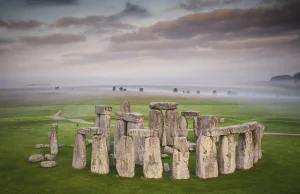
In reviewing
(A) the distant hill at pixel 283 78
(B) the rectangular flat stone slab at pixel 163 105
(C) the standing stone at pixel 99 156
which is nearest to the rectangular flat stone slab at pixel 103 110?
(B) the rectangular flat stone slab at pixel 163 105

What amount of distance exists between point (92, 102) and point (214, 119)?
40306mm

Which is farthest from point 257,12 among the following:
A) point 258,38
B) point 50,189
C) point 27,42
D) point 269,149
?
point 50,189

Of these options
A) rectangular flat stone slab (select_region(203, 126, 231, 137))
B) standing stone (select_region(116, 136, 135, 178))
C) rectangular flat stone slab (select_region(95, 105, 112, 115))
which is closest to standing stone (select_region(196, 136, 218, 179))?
rectangular flat stone slab (select_region(203, 126, 231, 137))

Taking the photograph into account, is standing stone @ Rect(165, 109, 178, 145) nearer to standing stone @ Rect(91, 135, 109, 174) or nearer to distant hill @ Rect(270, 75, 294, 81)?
standing stone @ Rect(91, 135, 109, 174)

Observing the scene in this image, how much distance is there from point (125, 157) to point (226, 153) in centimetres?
439

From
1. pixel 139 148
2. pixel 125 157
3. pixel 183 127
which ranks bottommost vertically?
pixel 139 148

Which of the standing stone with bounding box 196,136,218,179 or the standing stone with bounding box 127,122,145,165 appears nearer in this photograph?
the standing stone with bounding box 196,136,218,179

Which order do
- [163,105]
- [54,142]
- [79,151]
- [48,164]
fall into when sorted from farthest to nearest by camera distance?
[163,105], [54,142], [48,164], [79,151]

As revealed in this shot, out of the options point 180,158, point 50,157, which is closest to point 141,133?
point 180,158

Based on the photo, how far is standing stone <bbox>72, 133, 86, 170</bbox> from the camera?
15.6 metres

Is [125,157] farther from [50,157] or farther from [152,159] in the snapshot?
[50,157]

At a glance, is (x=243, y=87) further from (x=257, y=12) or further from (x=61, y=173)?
(x=61, y=173)

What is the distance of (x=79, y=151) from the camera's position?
15.7m

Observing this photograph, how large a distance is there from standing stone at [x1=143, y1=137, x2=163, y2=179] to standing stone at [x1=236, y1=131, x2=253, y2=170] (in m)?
4.06
